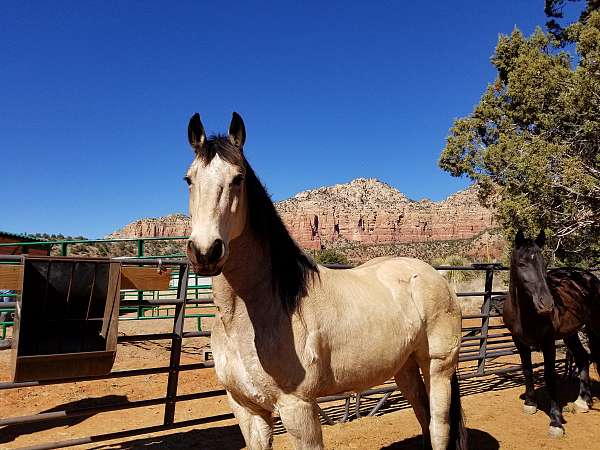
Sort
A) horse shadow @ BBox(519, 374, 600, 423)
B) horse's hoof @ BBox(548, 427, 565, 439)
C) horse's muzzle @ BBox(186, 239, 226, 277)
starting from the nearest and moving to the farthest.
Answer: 1. horse's muzzle @ BBox(186, 239, 226, 277)
2. horse's hoof @ BBox(548, 427, 565, 439)
3. horse shadow @ BBox(519, 374, 600, 423)

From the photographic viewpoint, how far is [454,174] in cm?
1340

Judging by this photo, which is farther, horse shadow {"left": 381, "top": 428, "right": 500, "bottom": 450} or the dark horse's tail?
the dark horse's tail

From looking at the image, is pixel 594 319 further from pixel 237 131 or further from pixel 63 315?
pixel 63 315

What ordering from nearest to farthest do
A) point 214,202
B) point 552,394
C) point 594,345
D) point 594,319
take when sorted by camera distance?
point 214,202, point 552,394, point 594,319, point 594,345

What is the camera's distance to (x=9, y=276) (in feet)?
9.78

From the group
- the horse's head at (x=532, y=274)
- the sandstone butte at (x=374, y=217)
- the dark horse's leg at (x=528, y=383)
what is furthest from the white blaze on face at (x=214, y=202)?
the sandstone butte at (x=374, y=217)

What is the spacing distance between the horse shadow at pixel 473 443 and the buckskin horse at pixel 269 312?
2136 mm

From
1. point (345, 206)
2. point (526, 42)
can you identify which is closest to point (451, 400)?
point (526, 42)

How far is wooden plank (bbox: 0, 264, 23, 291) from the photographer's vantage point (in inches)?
116

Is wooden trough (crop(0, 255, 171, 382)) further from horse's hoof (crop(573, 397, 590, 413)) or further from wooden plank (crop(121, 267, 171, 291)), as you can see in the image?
horse's hoof (crop(573, 397, 590, 413))

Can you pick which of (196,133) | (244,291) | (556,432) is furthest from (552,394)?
(196,133)

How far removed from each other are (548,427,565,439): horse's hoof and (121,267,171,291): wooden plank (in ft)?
14.8

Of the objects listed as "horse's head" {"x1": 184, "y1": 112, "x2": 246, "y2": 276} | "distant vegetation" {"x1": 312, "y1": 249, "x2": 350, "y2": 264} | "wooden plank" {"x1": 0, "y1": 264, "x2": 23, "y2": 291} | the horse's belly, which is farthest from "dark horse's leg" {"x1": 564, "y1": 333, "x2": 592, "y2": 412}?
"distant vegetation" {"x1": 312, "y1": 249, "x2": 350, "y2": 264}

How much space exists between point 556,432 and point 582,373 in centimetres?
172
